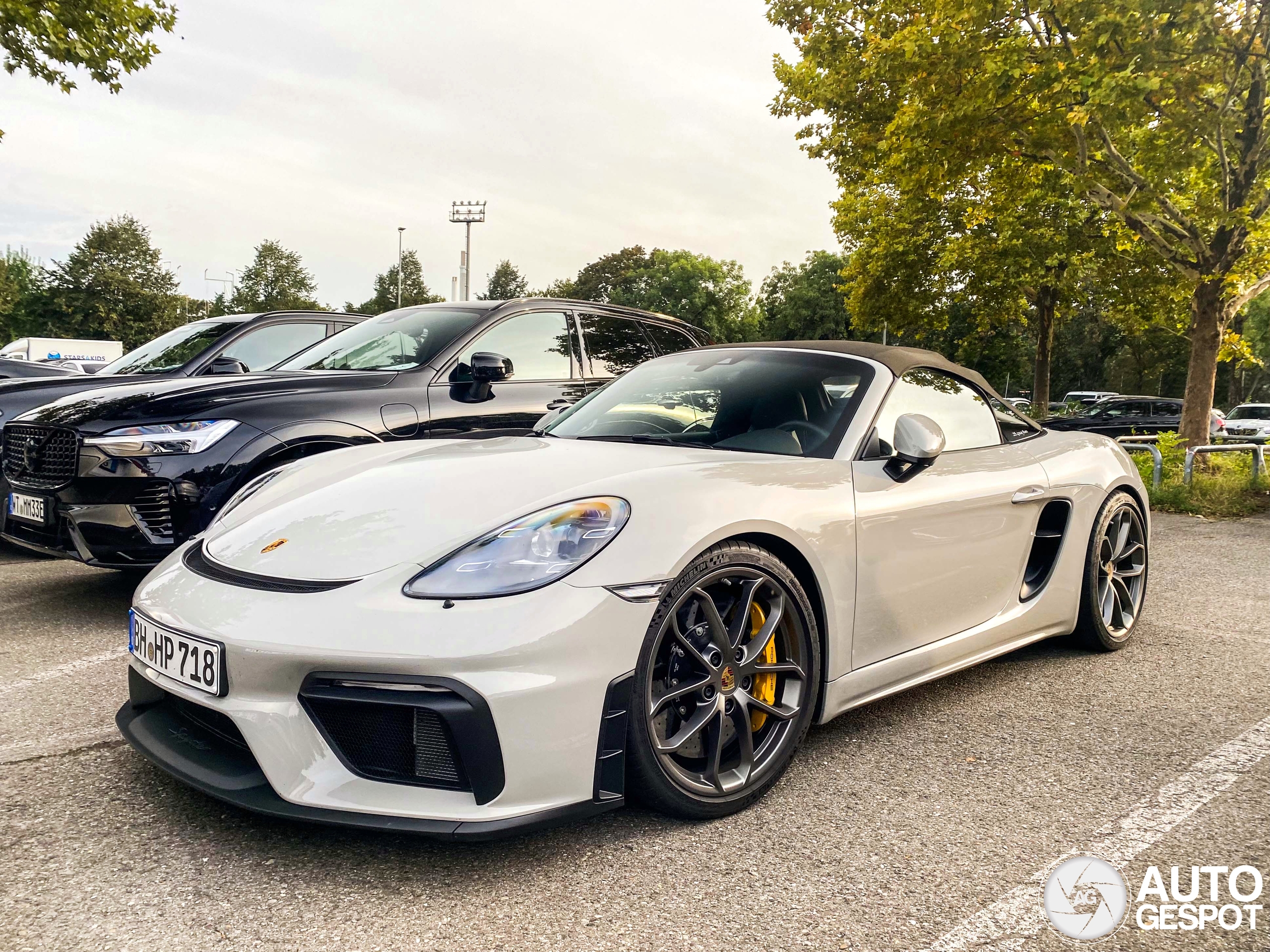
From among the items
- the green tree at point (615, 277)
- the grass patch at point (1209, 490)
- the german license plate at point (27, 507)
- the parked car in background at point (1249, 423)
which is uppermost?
the green tree at point (615, 277)

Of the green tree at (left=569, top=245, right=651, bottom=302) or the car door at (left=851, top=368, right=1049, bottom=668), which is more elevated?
the green tree at (left=569, top=245, right=651, bottom=302)

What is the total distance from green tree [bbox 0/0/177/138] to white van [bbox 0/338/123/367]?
75.7 feet

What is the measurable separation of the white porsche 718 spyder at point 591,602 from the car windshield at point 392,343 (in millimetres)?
1928

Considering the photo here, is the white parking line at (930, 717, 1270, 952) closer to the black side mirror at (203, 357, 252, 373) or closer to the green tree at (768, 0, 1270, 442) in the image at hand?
the black side mirror at (203, 357, 252, 373)

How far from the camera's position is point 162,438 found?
13.6ft

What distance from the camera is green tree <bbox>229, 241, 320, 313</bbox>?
70.5 meters

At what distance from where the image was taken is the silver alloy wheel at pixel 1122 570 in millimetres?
4070

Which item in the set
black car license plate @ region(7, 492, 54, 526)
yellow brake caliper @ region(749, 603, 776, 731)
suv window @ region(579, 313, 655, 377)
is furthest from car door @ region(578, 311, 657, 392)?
yellow brake caliper @ region(749, 603, 776, 731)

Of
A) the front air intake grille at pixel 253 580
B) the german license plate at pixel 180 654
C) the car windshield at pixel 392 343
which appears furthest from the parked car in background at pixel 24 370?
the german license plate at pixel 180 654

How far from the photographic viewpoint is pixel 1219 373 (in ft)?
167

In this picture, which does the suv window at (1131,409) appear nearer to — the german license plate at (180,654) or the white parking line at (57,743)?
the white parking line at (57,743)

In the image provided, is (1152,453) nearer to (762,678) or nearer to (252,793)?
(762,678)

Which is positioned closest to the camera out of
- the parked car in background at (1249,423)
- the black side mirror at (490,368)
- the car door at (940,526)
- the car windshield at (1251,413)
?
the car door at (940,526)

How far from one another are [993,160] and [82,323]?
51.1 meters
